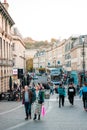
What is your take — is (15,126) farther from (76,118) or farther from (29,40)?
(29,40)

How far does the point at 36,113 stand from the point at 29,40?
6981 inches

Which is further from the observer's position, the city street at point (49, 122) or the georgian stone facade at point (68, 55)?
the georgian stone facade at point (68, 55)

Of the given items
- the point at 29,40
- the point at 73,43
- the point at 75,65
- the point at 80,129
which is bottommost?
the point at 80,129

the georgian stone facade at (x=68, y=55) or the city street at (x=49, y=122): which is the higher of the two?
the georgian stone facade at (x=68, y=55)

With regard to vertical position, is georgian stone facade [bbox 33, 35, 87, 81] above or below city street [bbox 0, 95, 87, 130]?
above

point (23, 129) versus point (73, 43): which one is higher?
point (73, 43)

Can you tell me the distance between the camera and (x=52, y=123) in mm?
17469

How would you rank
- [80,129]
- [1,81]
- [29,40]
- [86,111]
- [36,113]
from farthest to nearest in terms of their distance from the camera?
[29,40], [1,81], [86,111], [36,113], [80,129]

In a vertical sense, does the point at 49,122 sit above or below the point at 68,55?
below

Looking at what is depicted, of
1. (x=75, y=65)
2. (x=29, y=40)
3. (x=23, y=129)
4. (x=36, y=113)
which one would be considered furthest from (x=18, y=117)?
(x=29, y=40)

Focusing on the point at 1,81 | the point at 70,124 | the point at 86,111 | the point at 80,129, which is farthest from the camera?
the point at 1,81

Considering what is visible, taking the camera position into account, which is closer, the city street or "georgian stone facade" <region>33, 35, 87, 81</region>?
the city street

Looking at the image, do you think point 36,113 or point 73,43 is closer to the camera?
point 36,113

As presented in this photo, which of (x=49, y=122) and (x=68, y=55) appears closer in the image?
(x=49, y=122)
